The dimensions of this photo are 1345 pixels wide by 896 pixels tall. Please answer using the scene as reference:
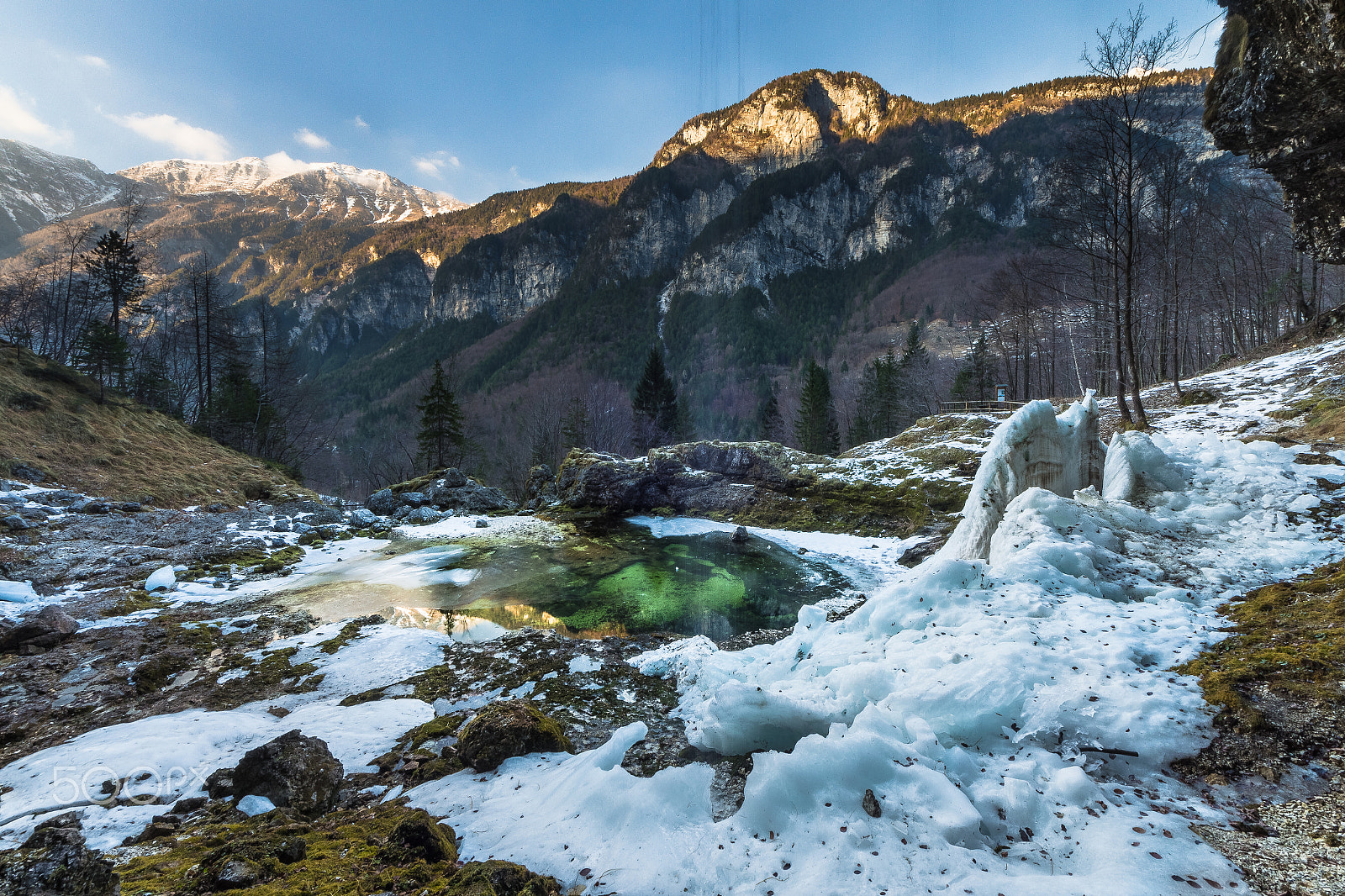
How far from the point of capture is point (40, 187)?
13900 cm

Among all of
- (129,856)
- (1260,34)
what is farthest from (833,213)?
(129,856)

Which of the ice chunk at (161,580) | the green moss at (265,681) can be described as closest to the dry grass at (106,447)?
the ice chunk at (161,580)

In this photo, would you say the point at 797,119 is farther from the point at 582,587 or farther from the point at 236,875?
the point at 236,875

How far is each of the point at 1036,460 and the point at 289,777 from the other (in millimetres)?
10207

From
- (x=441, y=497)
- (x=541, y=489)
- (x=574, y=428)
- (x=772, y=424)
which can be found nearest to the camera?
(x=441, y=497)

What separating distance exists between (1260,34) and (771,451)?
21113 mm

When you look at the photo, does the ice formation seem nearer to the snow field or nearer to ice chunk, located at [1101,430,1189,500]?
ice chunk, located at [1101,430,1189,500]

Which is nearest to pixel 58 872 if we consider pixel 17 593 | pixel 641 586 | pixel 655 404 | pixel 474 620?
pixel 474 620

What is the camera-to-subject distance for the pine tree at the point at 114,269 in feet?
90.3

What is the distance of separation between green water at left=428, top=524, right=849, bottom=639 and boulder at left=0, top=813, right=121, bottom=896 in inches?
326

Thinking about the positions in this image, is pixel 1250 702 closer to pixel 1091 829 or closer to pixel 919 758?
pixel 1091 829

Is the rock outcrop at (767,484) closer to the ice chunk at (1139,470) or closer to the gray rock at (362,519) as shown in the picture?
the gray rock at (362,519)
